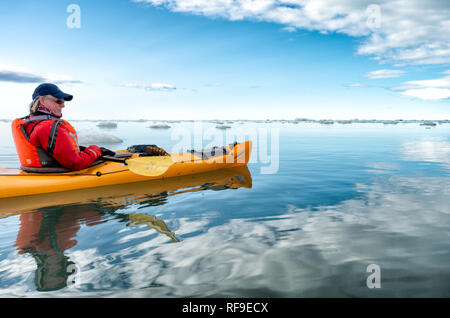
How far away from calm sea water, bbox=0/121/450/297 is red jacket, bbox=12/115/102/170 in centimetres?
78

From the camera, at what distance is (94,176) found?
19.5 ft

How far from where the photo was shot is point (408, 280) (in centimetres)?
241

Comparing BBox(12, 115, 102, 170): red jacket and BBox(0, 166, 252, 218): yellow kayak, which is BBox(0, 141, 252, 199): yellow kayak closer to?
BBox(0, 166, 252, 218): yellow kayak

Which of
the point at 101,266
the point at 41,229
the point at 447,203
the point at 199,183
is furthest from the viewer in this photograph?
the point at 199,183

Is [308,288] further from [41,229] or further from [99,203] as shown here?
[99,203]

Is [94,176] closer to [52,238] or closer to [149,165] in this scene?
[149,165]

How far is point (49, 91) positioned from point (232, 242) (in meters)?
4.38

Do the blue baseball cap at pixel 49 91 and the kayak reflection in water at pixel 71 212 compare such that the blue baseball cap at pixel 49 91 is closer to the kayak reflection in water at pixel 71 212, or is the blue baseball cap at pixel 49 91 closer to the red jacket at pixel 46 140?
the red jacket at pixel 46 140

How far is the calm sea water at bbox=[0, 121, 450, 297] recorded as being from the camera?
2.36 metres

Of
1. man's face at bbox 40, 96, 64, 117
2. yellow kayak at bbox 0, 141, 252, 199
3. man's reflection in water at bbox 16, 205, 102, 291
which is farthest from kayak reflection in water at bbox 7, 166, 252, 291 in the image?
man's face at bbox 40, 96, 64, 117

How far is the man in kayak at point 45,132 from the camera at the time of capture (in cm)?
494
